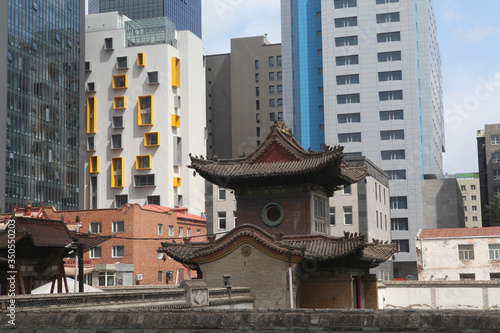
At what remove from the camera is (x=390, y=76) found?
380 ft

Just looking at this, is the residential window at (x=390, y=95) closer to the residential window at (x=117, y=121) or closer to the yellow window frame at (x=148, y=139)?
the yellow window frame at (x=148, y=139)

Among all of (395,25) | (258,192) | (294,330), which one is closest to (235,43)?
(395,25)

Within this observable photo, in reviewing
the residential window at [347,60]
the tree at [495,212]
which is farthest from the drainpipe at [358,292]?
the tree at [495,212]

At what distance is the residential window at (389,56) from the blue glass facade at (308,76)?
10899 mm

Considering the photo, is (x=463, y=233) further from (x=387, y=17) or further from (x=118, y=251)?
(x=387, y=17)

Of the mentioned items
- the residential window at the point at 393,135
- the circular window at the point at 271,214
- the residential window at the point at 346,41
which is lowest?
the circular window at the point at 271,214

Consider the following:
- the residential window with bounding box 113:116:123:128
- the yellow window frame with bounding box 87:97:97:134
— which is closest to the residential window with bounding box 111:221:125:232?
the residential window with bounding box 113:116:123:128

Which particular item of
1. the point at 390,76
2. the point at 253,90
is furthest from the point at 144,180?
the point at 390,76

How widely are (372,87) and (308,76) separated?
12.3 meters

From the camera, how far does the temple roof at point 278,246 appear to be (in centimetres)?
3741

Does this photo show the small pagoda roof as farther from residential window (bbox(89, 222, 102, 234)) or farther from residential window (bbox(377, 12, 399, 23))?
residential window (bbox(377, 12, 399, 23))

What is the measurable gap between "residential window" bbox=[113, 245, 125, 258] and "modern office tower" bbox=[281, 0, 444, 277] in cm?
4685

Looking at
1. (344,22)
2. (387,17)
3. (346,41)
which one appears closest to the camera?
(387,17)

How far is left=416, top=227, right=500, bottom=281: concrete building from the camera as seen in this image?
231 ft
